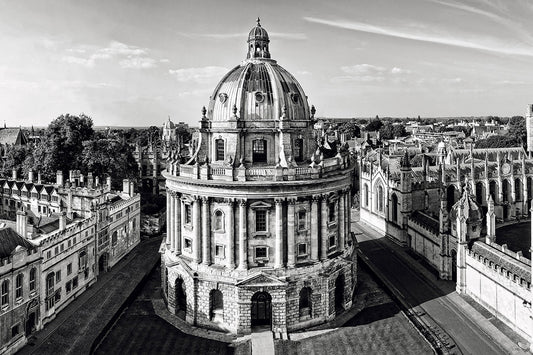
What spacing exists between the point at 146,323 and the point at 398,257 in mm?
32696

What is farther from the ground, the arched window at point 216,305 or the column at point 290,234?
the column at point 290,234

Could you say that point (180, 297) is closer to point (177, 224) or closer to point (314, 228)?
point (177, 224)

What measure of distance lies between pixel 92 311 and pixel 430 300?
33.0m

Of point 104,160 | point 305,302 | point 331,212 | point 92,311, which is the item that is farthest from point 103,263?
point 331,212

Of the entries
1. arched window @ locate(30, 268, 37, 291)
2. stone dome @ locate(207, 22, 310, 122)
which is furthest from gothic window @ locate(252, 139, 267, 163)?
arched window @ locate(30, 268, 37, 291)

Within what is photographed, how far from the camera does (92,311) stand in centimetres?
4500

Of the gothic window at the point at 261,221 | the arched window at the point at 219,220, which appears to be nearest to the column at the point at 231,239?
the arched window at the point at 219,220

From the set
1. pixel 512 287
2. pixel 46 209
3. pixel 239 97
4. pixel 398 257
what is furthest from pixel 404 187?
pixel 46 209

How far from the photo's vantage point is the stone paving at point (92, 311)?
3844 cm

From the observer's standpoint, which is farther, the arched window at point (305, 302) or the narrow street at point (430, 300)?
the arched window at point (305, 302)

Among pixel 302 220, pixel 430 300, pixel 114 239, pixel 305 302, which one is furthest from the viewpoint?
pixel 114 239

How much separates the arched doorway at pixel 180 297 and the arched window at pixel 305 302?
37.3 ft

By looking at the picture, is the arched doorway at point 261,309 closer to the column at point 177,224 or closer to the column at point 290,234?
the column at point 290,234

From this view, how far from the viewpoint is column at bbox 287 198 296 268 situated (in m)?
41.4
